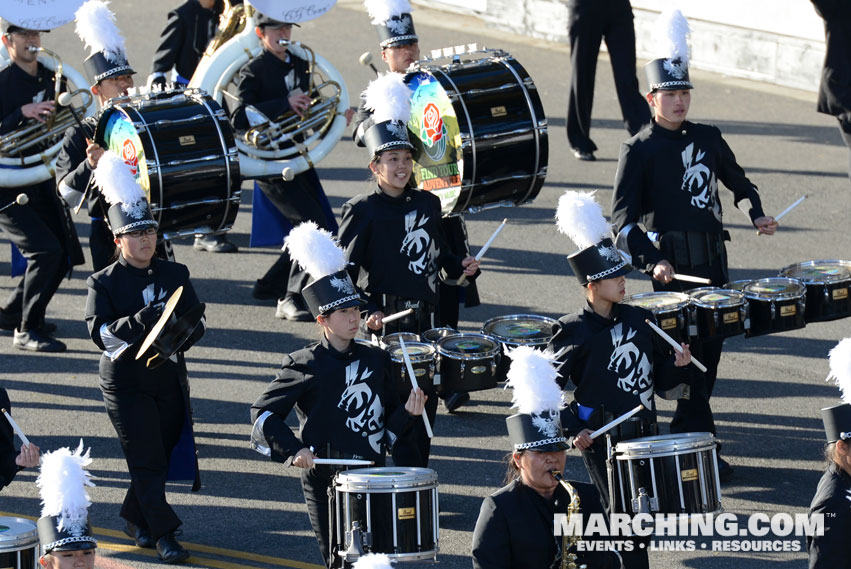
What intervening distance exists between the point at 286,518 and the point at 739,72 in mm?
10126

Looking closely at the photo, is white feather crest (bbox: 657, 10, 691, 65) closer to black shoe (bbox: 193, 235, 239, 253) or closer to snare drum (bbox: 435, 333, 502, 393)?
snare drum (bbox: 435, 333, 502, 393)

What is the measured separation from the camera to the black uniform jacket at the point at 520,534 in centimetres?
566

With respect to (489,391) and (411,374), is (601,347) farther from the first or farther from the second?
(489,391)

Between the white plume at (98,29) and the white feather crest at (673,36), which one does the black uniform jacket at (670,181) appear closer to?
the white feather crest at (673,36)

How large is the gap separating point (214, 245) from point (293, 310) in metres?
1.68

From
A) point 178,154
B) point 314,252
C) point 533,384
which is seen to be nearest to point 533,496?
point 533,384

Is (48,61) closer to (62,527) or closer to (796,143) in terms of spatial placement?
(62,527)

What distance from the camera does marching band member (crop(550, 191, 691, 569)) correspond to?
275 inches

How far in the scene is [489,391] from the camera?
9.89 m

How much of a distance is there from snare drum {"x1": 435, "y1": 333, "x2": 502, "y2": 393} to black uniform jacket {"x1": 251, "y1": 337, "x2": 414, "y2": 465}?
832mm

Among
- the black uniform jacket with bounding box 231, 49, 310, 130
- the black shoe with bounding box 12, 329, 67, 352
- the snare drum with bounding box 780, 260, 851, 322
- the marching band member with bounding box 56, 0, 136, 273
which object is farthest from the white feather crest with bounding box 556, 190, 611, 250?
the black shoe with bounding box 12, 329, 67, 352

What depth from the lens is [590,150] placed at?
560 inches

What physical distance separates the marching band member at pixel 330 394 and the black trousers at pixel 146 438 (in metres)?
1.09

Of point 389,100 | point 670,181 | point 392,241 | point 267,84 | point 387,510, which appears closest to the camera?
point 387,510
